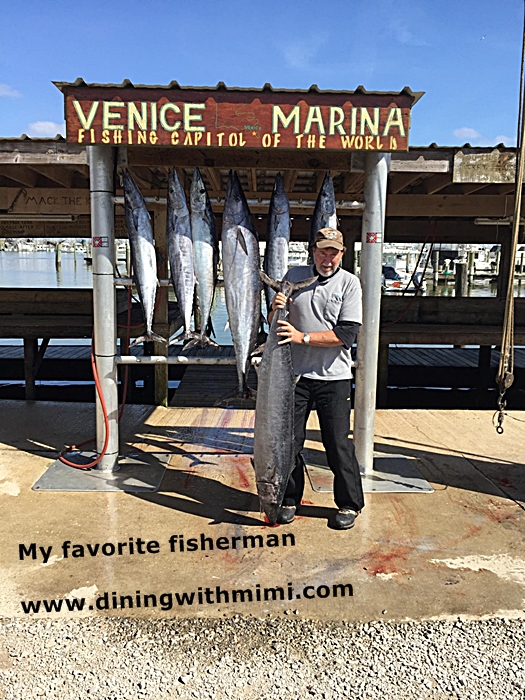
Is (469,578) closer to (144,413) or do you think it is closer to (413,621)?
(413,621)

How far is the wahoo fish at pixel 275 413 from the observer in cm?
385

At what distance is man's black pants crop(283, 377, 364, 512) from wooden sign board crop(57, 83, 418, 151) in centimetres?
179

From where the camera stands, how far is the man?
403 cm

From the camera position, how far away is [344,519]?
13.6 ft

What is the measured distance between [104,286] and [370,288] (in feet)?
7.16

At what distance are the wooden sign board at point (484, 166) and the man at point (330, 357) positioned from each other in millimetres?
2036

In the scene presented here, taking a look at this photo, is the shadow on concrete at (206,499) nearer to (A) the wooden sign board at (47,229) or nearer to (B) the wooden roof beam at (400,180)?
(B) the wooden roof beam at (400,180)

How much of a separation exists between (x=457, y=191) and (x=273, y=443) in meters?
5.42

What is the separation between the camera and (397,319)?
10.8m

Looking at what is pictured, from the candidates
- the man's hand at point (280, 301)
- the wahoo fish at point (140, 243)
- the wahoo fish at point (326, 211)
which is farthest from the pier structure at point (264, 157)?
the man's hand at point (280, 301)

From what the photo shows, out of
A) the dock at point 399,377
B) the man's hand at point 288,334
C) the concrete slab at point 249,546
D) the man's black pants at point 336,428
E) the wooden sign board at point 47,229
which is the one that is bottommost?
the dock at point 399,377

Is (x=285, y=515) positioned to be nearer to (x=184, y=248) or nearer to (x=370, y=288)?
(x=370, y=288)

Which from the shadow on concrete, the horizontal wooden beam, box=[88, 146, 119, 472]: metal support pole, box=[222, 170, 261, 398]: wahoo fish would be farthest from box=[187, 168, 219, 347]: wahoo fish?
the horizontal wooden beam

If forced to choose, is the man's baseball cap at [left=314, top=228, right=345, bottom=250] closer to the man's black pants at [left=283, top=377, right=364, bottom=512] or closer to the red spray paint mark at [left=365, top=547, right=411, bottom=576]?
the man's black pants at [left=283, top=377, right=364, bottom=512]
